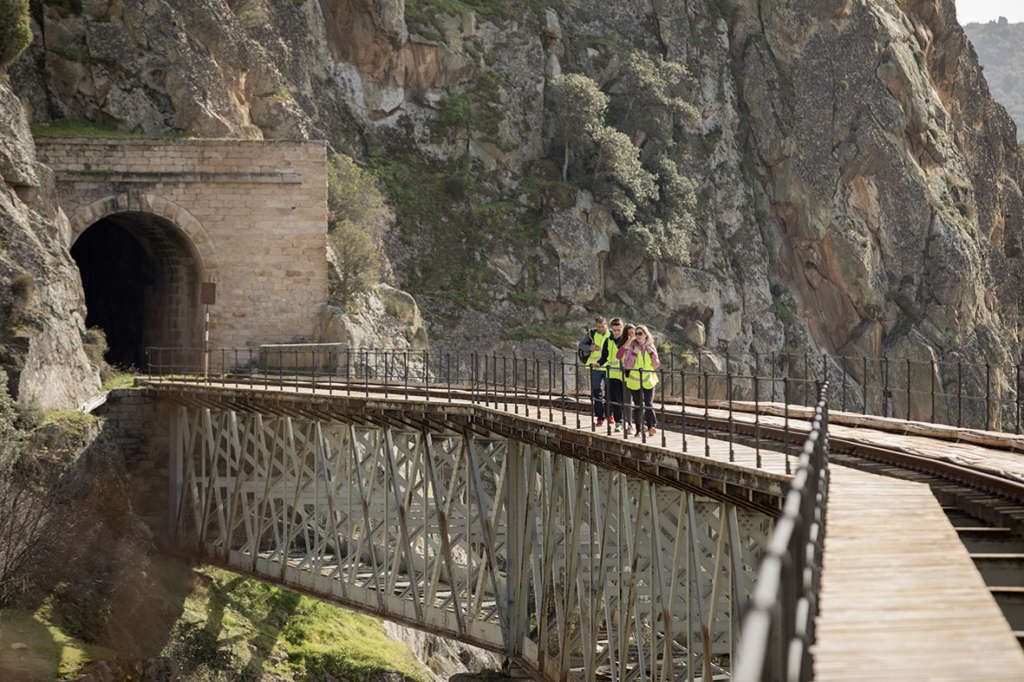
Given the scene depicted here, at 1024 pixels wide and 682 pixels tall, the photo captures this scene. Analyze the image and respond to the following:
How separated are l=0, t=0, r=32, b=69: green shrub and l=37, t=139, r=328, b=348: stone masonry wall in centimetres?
291

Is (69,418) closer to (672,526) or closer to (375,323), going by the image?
(375,323)

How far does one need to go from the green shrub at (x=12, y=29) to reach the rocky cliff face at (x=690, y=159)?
8.48 meters

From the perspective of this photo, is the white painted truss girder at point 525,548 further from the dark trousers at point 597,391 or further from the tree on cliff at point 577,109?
the tree on cliff at point 577,109

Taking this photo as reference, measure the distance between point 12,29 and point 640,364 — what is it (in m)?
22.9

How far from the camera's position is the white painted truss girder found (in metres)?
16.2

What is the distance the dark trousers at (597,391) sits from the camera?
18.2 metres

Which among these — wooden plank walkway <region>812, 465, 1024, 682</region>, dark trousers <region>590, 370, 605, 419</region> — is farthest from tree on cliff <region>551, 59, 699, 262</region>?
wooden plank walkway <region>812, 465, 1024, 682</region>

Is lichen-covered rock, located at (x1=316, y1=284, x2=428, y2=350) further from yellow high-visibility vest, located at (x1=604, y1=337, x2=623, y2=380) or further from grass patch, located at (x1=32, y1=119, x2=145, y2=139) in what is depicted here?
yellow high-visibility vest, located at (x1=604, y1=337, x2=623, y2=380)

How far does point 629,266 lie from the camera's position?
5662 centimetres

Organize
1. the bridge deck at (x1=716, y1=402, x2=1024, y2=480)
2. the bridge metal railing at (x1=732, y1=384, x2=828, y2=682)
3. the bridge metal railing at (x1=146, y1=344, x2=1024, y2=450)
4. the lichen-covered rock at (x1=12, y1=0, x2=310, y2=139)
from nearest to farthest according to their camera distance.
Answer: the bridge metal railing at (x1=732, y1=384, x2=828, y2=682) < the bridge deck at (x1=716, y1=402, x2=1024, y2=480) < the bridge metal railing at (x1=146, y1=344, x2=1024, y2=450) < the lichen-covered rock at (x1=12, y1=0, x2=310, y2=139)

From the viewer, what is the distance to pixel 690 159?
61.5 metres

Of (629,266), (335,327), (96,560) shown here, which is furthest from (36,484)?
(629,266)

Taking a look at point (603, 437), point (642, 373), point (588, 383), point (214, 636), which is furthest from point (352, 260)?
point (603, 437)

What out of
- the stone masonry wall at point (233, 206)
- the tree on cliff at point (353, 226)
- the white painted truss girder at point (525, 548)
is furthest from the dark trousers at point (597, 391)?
the tree on cliff at point (353, 226)
